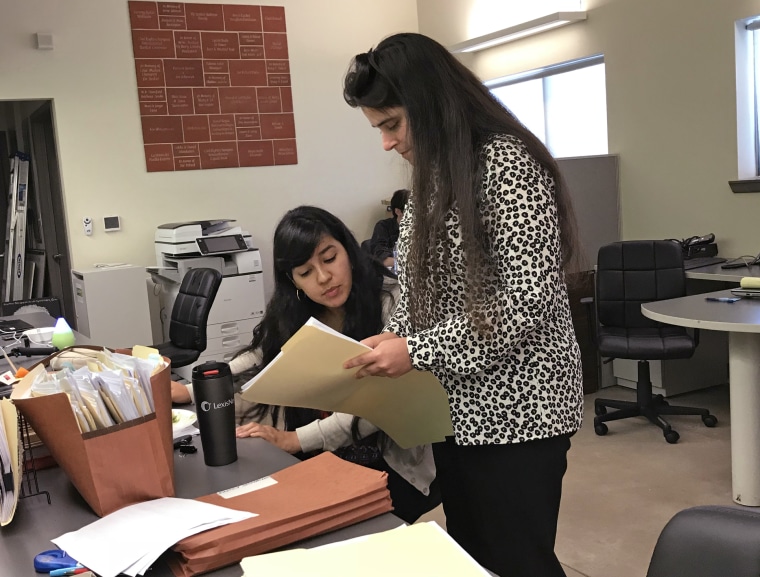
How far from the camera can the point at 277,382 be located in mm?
1394

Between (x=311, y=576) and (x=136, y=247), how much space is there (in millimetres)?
5131

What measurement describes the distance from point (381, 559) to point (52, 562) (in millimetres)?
460

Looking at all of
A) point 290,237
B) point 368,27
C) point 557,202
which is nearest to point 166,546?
point 557,202

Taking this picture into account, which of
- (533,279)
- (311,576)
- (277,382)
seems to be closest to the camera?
(311,576)

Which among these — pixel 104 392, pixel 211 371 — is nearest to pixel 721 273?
pixel 211 371

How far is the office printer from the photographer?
5207mm

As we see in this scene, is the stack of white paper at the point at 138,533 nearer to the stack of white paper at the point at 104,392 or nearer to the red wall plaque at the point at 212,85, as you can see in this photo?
the stack of white paper at the point at 104,392

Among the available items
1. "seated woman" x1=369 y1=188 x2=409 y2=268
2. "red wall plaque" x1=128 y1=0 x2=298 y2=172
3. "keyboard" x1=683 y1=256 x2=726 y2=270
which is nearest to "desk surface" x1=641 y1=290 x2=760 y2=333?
"keyboard" x1=683 y1=256 x2=726 y2=270

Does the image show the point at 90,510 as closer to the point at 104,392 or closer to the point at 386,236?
the point at 104,392

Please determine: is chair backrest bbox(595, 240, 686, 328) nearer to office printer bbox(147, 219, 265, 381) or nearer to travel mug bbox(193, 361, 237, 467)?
office printer bbox(147, 219, 265, 381)

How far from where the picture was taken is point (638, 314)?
4027 millimetres

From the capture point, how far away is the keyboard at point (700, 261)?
410 centimetres

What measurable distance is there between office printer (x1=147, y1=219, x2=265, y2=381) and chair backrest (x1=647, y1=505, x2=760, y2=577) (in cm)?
452

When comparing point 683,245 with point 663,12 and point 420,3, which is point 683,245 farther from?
point 420,3
